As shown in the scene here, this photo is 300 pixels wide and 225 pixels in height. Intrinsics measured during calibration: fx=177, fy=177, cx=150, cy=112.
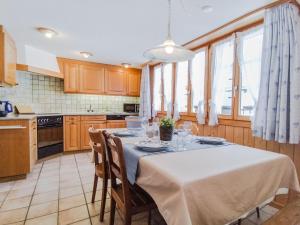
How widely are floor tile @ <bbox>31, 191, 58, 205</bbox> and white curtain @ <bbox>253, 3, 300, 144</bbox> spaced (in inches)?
98.1

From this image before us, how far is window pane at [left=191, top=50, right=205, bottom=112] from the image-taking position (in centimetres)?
303

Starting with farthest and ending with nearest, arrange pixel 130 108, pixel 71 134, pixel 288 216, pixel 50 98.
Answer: pixel 130 108
pixel 50 98
pixel 71 134
pixel 288 216

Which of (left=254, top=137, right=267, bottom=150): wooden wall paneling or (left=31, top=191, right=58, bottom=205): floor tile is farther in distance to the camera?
(left=254, top=137, right=267, bottom=150): wooden wall paneling

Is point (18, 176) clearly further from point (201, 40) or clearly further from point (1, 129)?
A: point (201, 40)

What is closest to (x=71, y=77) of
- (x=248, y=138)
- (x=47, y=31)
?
(x=47, y=31)

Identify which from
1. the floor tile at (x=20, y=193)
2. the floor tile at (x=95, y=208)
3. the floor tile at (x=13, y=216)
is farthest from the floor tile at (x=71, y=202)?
the floor tile at (x=20, y=193)

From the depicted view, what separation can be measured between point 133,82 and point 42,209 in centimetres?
365

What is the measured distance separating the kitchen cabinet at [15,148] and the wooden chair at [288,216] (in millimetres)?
2984

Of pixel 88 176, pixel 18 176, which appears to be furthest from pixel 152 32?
pixel 18 176

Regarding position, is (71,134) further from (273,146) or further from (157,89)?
(273,146)

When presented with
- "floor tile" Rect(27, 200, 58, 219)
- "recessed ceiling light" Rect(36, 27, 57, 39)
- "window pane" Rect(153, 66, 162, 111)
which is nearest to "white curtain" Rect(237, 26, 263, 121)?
"window pane" Rect(153, 66, 162, 111)

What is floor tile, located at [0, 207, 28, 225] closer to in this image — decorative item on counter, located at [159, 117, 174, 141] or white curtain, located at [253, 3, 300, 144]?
decorative item on counter, located at [159, 117, 174, 141]

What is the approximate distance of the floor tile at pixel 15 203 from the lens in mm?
1875

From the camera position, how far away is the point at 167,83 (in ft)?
13.2
